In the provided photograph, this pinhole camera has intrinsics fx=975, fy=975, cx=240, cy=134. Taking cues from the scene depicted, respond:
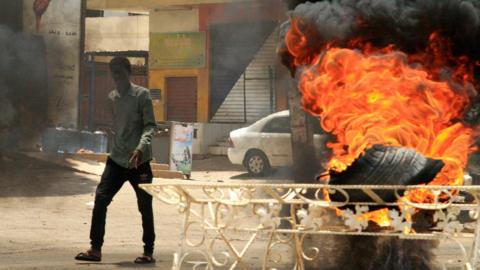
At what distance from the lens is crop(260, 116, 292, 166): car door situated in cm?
2309

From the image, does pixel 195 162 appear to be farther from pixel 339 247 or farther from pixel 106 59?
pixel 339 247

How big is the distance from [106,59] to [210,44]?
280 inches

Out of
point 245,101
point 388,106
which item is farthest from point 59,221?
point 245,101

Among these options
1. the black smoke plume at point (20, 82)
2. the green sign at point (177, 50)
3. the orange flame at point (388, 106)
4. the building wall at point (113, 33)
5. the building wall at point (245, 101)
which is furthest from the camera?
the building wall at point (113, 33)

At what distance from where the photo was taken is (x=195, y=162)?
1045 inches

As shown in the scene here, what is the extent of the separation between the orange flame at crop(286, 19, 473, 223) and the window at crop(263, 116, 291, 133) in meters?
15.5

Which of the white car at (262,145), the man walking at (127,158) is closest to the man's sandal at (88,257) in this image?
the man walking at (127,158)

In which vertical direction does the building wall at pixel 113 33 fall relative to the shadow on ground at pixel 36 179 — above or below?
above

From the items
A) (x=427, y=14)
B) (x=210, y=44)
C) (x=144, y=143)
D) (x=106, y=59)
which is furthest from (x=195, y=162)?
(x=427, y=14)

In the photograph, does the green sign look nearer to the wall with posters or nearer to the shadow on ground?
the wall with posters

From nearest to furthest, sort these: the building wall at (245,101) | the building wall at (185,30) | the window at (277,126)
→ the window at (277,126)
the building wall at (245,101)
the building wall at (185,30)

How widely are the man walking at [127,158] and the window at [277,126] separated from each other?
44.6 feet

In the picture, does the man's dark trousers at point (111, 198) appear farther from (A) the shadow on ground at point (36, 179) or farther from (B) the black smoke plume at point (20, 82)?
(B) the black smoke plume at point (20, 82)

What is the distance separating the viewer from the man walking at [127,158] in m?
8.95
